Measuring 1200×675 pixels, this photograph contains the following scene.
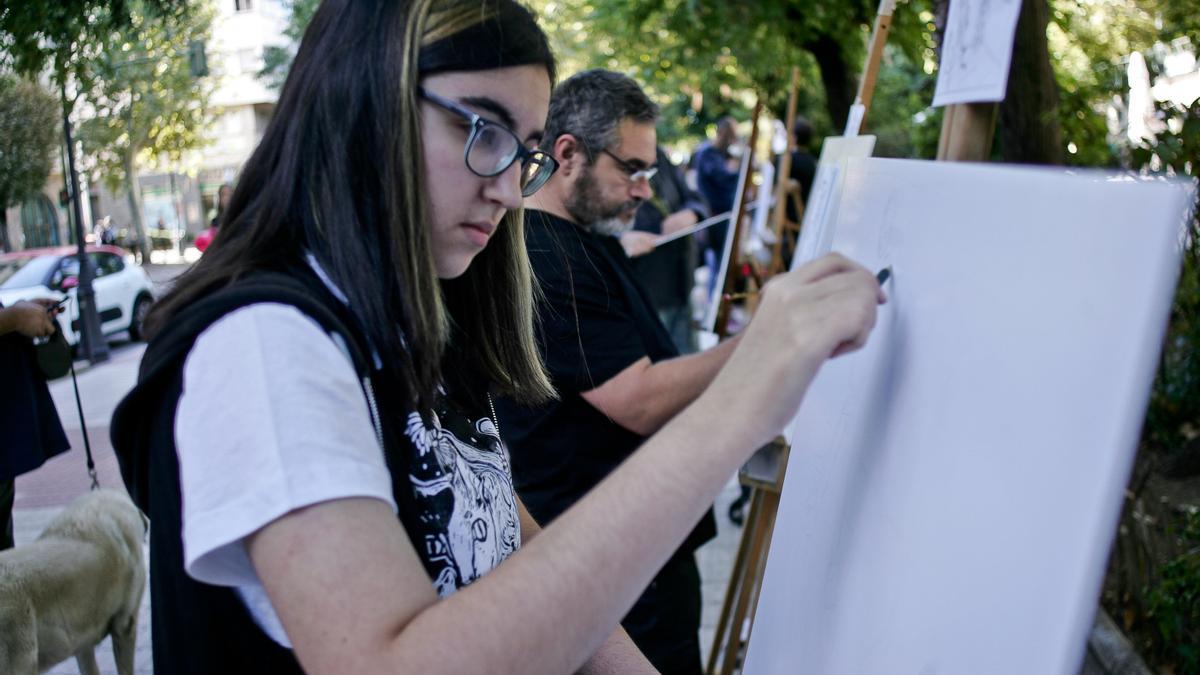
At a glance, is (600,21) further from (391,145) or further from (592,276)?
(391,145)

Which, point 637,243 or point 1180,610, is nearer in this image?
point 1180,610

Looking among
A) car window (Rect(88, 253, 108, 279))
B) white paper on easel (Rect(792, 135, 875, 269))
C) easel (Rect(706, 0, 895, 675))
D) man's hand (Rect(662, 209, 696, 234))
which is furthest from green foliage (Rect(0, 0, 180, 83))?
car window (Rect(88, 253, 108, 279))

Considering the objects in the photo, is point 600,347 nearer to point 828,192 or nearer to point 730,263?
point 828,192

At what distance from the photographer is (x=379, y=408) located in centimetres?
93

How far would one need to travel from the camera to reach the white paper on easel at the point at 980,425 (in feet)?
2.25

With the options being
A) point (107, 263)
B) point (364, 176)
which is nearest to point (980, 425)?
point (364, 176)

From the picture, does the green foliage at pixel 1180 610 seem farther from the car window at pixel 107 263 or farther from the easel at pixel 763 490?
the car window at pixel 107 263

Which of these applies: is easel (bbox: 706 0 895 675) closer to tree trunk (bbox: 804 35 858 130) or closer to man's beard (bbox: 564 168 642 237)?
man's beard (bbox: 564 168 642 237)

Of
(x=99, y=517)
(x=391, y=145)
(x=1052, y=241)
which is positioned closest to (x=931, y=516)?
(x=1052, y=241)

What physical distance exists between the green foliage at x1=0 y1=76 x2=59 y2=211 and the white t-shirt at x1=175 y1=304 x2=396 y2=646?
1.82 m

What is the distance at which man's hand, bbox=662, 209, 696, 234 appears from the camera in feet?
21.4

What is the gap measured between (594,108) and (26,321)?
57.5 inches

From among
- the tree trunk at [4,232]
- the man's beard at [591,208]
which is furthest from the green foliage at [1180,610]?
the tree trunk at [4,232]

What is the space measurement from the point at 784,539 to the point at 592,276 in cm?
95
